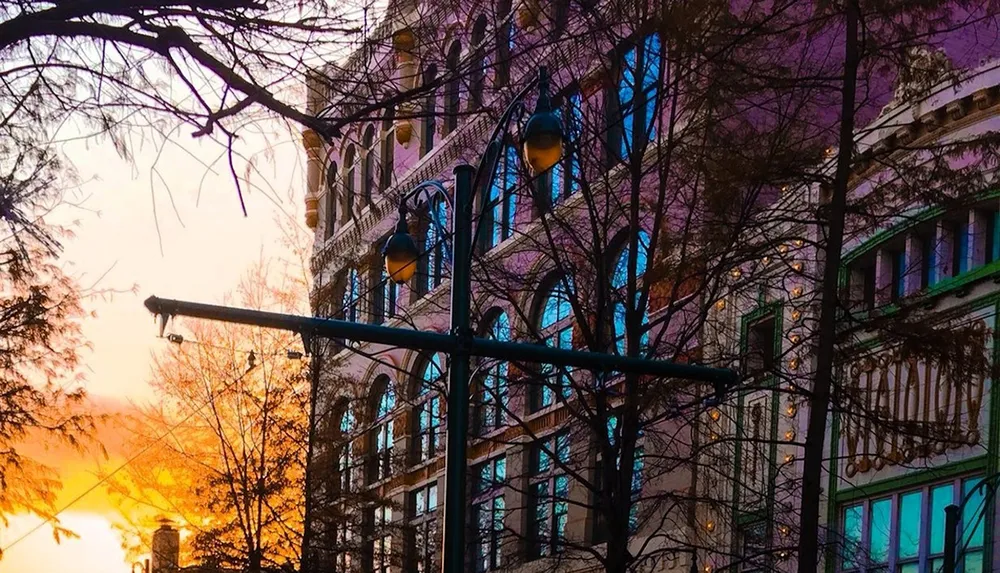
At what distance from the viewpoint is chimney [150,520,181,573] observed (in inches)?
1433

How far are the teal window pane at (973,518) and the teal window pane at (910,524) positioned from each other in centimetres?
100

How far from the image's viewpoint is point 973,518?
20609 millimetres

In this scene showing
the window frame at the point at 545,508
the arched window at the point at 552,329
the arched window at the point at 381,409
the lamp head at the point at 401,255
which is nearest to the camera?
the lamp head at the point at 401,255

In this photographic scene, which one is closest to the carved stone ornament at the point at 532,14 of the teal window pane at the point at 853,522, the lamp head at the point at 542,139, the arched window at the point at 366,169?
the lamp head at the point at 542,139

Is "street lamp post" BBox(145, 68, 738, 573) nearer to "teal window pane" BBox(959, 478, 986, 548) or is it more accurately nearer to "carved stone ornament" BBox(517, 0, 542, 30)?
"carved stone ornament" BBox(517, 0, 542, 30)

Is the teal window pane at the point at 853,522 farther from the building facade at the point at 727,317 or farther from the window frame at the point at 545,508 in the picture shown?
the window frame at the point at 545,508

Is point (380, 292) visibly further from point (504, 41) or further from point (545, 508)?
point (504, 41)

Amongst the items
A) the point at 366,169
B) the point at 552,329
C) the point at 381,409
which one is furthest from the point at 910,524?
the point at 381,409

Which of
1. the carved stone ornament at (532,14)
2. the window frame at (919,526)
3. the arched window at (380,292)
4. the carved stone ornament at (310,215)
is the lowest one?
the window frame at (919,526)

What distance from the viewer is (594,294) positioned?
71.2 ft

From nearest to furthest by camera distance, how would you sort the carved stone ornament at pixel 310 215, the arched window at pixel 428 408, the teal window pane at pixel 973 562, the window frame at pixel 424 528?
the teal window pane at pixel 973 562
the window frame at pixel 424 528
the arched window at pixel 428 408
the carved stone ornament at pixel 310 215

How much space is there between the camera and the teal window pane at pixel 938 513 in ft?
70.5

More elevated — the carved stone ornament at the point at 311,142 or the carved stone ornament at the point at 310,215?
the carved stone ornament at the point at 310,215

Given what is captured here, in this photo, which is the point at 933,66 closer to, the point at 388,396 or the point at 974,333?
the point at 974,333
